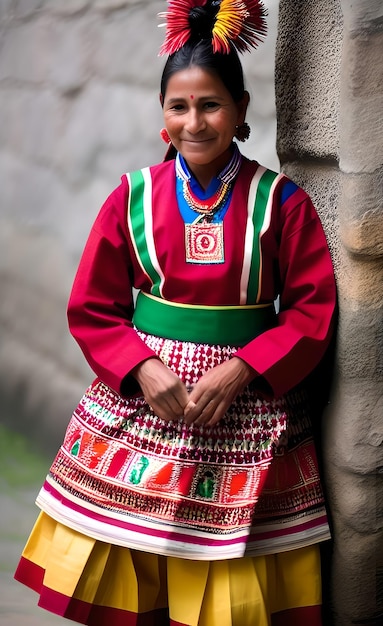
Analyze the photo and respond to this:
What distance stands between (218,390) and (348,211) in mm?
376

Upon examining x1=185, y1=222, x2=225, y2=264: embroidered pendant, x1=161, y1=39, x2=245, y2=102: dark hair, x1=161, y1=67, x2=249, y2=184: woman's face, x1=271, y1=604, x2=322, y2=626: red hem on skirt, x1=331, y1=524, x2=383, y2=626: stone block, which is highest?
x1=161, y1=39, x2=245, y2=102: dark hair

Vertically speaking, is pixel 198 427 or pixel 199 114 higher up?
pixel 199 114

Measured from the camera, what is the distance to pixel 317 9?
6.05ft

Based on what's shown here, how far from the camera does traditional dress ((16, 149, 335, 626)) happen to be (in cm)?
181

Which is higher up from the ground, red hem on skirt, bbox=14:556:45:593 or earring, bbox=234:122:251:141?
earring, bbox=234:122:251:141

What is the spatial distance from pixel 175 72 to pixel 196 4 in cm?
12

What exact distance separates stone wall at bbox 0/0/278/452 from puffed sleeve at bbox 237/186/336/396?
123 cm

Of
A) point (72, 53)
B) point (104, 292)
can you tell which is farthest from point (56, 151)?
point (104, 292)

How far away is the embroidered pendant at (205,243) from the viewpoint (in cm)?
181

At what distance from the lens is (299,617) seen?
1909mm

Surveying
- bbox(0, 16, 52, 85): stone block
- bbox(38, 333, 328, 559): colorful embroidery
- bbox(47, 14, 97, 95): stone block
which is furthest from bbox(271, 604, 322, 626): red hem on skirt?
bbox(0, 16, 52, 85): stone block

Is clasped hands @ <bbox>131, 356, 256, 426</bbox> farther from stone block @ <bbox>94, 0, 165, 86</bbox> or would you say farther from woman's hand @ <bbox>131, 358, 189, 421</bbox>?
stone block @ <bbox>94, 0, 165, 86</bbox>

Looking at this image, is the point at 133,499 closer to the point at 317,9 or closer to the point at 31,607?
the point at 31,607

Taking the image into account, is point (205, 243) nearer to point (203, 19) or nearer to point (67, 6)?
point (203, 19)
